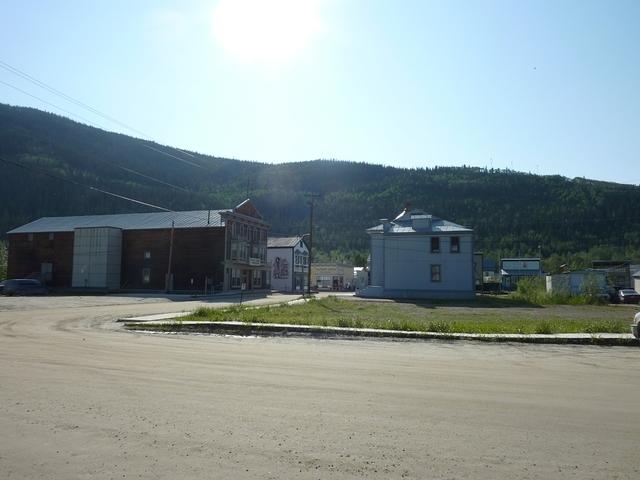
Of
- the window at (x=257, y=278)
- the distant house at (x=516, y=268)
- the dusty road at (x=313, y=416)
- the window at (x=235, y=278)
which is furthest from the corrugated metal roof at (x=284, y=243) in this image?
the dusty road at (x=313, y=416)

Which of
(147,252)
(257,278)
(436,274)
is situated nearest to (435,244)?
(436,274)

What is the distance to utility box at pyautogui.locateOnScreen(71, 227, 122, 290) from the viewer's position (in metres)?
66.2

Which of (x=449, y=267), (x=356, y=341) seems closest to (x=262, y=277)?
(x=449, y=267)

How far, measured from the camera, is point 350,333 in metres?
18.9

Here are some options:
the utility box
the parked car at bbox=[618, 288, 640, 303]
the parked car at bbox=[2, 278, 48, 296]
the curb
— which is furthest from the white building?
the curb

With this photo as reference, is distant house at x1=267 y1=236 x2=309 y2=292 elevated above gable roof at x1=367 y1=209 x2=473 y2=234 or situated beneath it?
situated beneath

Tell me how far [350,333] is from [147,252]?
53.0 m

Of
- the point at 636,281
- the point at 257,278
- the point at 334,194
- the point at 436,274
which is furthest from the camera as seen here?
the point at 334,194

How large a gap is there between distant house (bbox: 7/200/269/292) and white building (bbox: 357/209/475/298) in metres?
18.5

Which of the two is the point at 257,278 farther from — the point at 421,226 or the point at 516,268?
the point at 516,268

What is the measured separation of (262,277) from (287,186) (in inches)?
3265

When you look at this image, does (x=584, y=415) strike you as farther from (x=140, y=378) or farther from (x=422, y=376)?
(x=140, y=378)

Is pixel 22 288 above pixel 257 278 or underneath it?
underneath

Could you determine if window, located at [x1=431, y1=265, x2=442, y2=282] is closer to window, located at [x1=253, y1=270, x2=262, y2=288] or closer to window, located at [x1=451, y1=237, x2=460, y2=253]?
window, located at [x1=451, y1=237, x2=460, y2=253]
